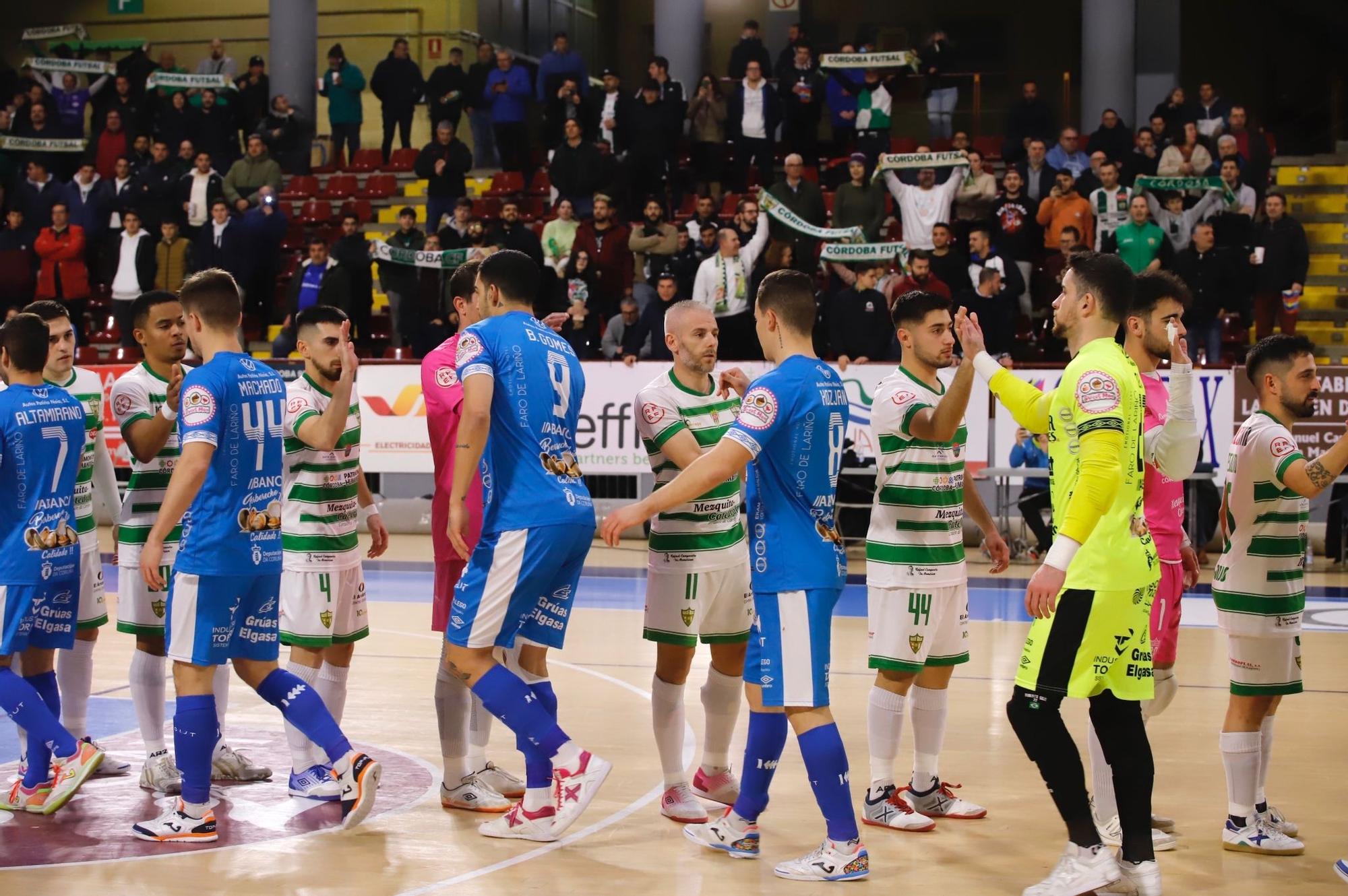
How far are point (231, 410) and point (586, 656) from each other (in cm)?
458

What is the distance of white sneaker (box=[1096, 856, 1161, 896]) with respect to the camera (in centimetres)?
521

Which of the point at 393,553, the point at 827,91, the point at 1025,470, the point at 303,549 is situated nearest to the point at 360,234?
the point at 393,553

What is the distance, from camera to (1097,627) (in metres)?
5.20

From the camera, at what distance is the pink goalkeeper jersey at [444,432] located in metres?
A: 6.67

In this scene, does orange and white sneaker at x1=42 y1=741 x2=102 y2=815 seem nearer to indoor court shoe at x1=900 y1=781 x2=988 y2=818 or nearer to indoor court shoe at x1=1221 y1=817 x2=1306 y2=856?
indoor court shoe at x1=900 y1=781 x2=988 y2=818

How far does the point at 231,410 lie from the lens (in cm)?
608

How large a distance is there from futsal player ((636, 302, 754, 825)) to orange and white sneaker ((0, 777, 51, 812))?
2.75 metres

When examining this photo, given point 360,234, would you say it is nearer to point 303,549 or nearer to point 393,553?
point 393,553

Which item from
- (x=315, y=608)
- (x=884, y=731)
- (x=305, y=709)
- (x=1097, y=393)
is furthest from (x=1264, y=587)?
(x=315, y=608)

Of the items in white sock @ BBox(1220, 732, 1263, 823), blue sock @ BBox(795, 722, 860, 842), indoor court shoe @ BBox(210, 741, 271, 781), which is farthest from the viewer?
indoor court shoe @ BBox(210, 741, 271, 781)

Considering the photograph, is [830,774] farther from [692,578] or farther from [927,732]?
[692,578]

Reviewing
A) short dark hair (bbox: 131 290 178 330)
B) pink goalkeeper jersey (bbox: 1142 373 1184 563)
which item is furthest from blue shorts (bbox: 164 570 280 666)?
pink goalkeeper jersey (bbox: 1142 373 1184 563)

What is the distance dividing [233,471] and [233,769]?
5.83 feet

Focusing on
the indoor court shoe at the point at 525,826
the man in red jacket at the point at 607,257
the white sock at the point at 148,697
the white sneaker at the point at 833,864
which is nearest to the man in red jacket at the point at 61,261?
the man in red jacket at the point at 607,257
